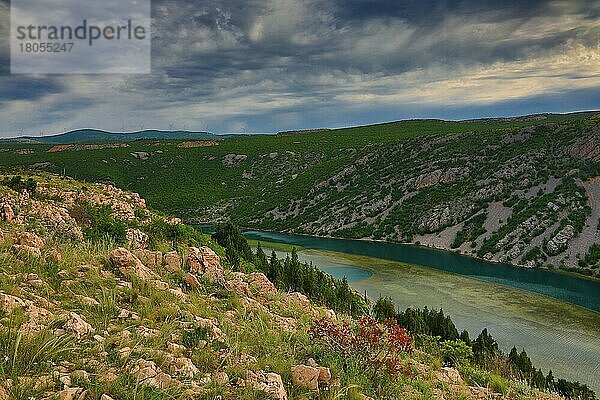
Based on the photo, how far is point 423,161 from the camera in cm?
8569

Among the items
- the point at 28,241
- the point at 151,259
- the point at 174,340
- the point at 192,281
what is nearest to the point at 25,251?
the point at 28,241

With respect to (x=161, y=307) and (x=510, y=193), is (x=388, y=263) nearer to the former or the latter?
(x=510, y=193)

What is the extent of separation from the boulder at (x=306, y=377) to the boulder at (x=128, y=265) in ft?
12.7

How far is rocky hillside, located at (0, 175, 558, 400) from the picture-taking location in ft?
18.2

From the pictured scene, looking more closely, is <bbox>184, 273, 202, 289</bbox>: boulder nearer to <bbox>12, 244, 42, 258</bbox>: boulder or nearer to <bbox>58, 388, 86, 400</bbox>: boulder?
<bbox>12, 244, 42, 258</bbox>: boulder

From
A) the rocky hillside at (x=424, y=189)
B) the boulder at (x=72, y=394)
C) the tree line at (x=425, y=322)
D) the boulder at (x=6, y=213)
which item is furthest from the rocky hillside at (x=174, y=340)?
the rocky hillside at (x=424, y=189)

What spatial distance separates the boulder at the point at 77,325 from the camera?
630 centimetres

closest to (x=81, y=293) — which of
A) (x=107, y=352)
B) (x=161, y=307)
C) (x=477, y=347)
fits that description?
(x=161, y=307)

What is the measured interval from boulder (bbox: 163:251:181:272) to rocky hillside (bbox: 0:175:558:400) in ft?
0.08

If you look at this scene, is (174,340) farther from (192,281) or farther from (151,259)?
(151,259)

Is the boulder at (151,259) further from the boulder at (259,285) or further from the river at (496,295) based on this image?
the river at (496,295)

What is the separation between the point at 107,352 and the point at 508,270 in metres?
49.9

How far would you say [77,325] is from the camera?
640cm

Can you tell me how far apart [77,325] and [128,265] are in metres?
2.98
